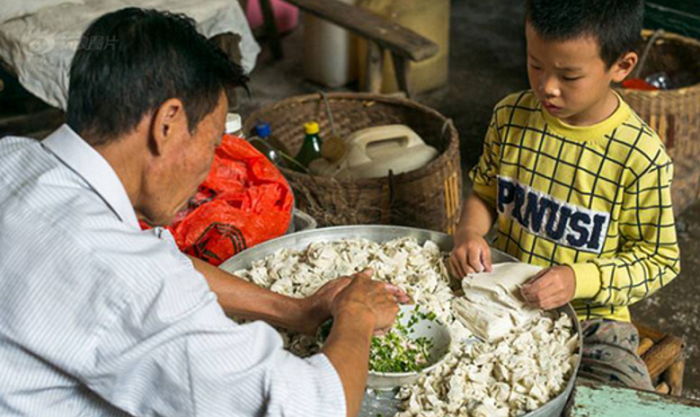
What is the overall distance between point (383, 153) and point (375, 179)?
0.37 meters

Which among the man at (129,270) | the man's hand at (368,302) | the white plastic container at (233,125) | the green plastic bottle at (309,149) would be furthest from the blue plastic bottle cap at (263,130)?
the man at (129,270)

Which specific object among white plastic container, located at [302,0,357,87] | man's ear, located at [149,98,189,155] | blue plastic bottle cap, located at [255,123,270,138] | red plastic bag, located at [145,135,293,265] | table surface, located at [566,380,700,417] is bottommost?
white plastic container, located at [302,0,357,87]

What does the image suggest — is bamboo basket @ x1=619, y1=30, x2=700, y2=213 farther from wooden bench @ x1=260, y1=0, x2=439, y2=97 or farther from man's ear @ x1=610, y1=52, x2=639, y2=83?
man's ear @ x1=610, y1=52, x2=639, y2=83

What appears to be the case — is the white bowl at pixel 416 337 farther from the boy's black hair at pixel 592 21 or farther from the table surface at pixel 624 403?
the boy's black hair at pixel 592 21

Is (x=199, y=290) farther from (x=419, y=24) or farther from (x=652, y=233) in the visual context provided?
(x=419, y=24)

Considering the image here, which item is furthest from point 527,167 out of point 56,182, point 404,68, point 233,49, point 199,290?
point 233,49

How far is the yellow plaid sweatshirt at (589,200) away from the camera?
5.81 ft

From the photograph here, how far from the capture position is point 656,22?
4.64 meters

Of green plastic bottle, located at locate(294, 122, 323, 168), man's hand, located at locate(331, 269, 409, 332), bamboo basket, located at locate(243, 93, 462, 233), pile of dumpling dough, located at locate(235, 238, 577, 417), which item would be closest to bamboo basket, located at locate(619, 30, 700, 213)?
bamboo basket, located at locate(243, 93, 462, 233)

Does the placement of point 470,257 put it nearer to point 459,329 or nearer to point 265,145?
point 459,329

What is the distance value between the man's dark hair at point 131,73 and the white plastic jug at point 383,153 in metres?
1.68

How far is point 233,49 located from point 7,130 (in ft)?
4.17

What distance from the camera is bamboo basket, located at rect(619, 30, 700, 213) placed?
3.33 m

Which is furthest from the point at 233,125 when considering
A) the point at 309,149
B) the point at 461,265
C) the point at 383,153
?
the point at 461,265
